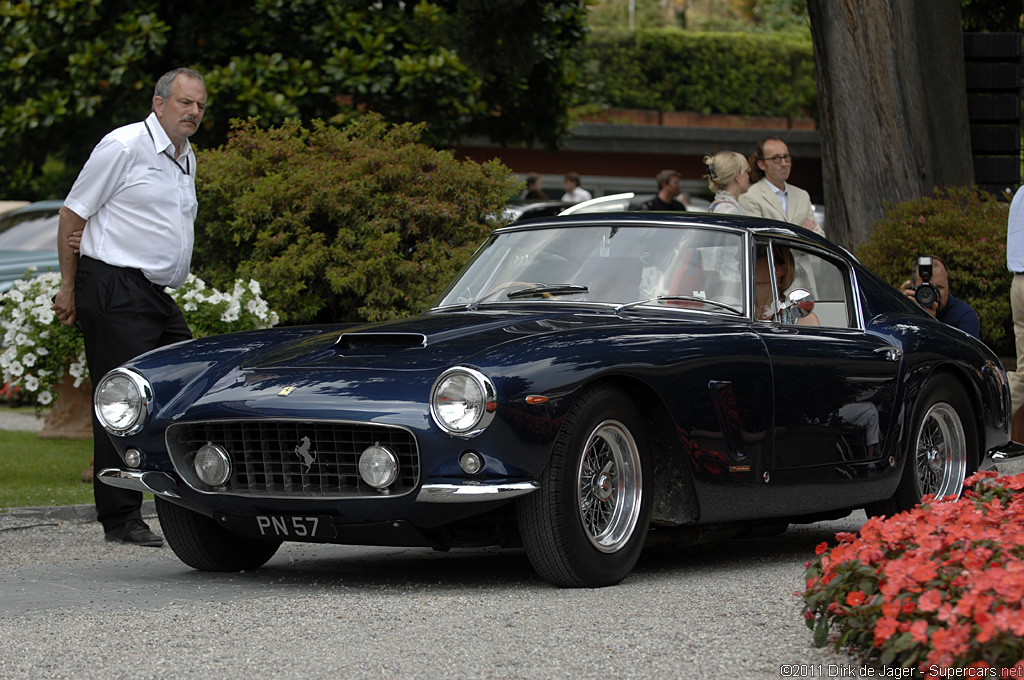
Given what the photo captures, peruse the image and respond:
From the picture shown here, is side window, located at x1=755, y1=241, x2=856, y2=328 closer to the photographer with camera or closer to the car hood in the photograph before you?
the car hood

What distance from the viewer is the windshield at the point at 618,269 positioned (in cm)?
614

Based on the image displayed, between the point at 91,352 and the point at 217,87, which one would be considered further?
the point at 217,87

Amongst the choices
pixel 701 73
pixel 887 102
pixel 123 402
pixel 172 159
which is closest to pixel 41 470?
pixel 172 159

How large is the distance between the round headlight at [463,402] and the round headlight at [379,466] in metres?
0.24

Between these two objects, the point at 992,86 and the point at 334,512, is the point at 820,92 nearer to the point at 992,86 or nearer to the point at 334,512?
the point at 992,86

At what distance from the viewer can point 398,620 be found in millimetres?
4586

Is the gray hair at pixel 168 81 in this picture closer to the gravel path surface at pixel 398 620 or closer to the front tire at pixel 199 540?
the front tire at pixel 199 540

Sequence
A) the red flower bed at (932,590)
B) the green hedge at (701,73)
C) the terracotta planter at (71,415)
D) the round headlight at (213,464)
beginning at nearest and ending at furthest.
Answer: the red flower bed at (932,590) → the round headlight at (213,464) → the terracotta planter at (71,415) → the green hedge at (701,73)

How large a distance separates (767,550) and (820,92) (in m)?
6.78

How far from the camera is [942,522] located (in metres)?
4.12

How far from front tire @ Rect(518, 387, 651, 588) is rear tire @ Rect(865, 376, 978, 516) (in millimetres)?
1752

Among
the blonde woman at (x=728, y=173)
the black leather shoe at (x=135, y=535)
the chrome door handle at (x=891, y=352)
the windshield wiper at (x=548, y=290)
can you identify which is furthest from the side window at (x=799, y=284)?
the black leather shoe at (x=135, y=535)

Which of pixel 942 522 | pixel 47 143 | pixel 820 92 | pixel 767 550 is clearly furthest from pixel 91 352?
pixel 47 143

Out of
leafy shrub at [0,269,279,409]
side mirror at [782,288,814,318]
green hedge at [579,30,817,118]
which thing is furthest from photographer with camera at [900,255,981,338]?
green hedge at [579,30,817,118]
